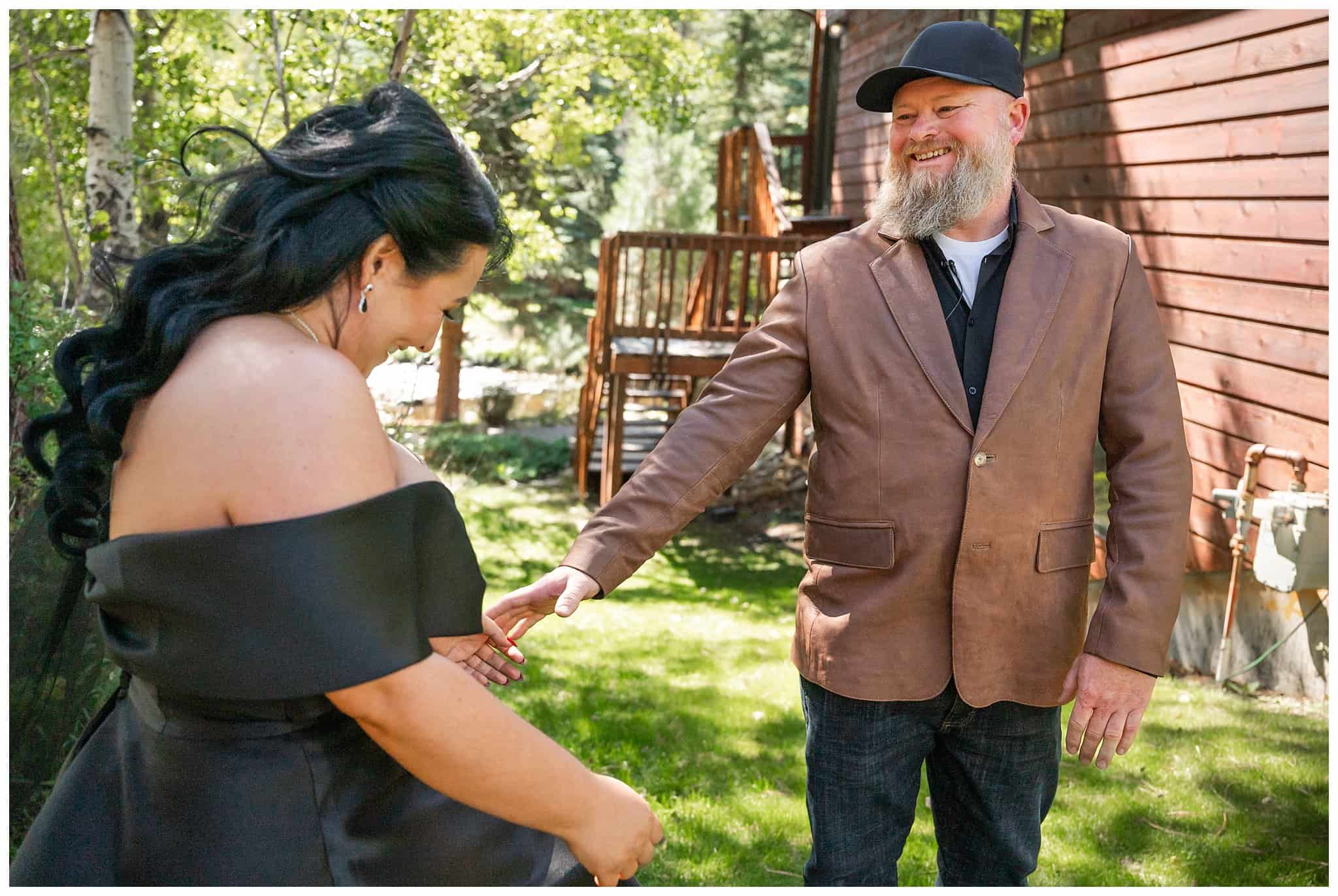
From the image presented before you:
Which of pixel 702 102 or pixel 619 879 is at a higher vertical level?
pixel 702 102

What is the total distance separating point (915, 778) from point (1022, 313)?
3.37 feet

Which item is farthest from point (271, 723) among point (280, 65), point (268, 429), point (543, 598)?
point (280, 65)

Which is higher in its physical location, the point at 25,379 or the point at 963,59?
the point at 963,59

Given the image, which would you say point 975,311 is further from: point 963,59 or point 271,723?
point 271,723

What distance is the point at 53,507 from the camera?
1737mm

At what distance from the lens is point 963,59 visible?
2494 millimetres

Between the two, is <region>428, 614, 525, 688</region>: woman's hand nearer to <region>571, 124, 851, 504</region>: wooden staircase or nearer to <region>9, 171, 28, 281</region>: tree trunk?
<region>9, 171, 28, 281</region>: tree trunk

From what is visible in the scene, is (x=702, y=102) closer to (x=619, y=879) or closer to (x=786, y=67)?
(x=786, y=67)

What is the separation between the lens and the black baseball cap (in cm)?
249

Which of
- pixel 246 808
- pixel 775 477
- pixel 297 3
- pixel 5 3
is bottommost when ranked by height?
pixel 775 477

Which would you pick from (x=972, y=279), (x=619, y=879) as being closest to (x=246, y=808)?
(x=619, y=879)

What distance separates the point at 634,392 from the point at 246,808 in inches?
445

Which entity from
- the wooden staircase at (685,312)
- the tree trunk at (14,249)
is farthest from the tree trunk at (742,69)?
the tree trunk at (14,249)

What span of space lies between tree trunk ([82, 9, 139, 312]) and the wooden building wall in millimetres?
5569
